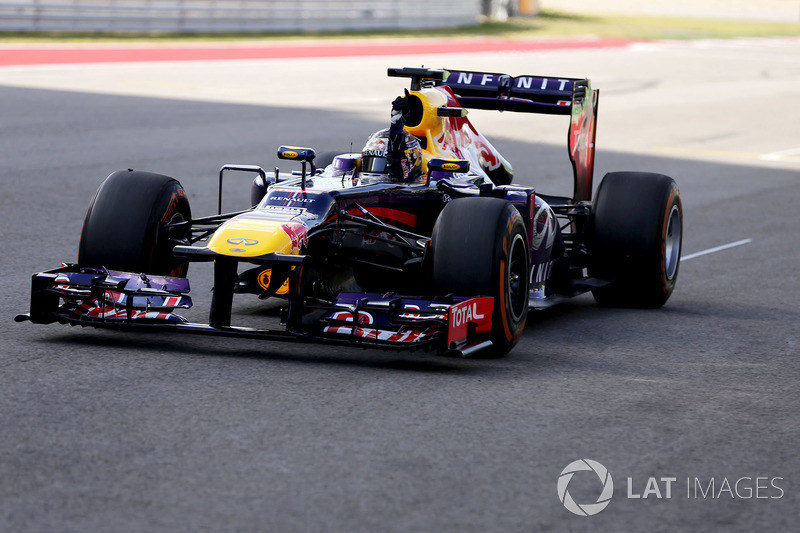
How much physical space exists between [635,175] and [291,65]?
69.1 ft

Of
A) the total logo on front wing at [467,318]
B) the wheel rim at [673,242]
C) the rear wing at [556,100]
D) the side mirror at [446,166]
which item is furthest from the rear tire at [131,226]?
the wheel rim at [673,242]

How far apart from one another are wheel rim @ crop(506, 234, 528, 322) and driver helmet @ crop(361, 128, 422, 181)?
103 centimetres

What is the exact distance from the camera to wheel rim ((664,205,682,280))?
9078 millimetres

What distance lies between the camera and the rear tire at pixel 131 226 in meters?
7.20

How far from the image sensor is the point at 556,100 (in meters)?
9.45

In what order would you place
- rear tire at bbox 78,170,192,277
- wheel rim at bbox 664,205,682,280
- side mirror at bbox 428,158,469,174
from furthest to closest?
wheel rim at bbox 664,205,682,280 → side mirror at bbox 428,158,469,174 → rear tire at bbox 78,170,192,277

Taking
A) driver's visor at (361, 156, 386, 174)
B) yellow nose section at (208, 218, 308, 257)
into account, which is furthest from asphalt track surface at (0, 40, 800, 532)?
driver's visor at (361, 156, 386, 174)

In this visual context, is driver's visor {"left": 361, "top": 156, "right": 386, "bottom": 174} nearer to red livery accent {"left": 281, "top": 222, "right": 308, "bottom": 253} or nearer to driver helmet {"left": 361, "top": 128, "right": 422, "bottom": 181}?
driver helmet {"left": 361, "top": 128, "right": 422, "bottom": 181}

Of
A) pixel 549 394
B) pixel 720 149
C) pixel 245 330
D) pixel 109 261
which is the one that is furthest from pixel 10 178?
pixel 720 149

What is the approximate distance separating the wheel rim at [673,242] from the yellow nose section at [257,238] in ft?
10.4

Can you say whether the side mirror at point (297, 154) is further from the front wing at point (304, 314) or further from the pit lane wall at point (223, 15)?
Result: the pit lane wall at point (223, 15)

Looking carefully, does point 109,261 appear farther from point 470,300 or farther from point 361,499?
point 361,499
